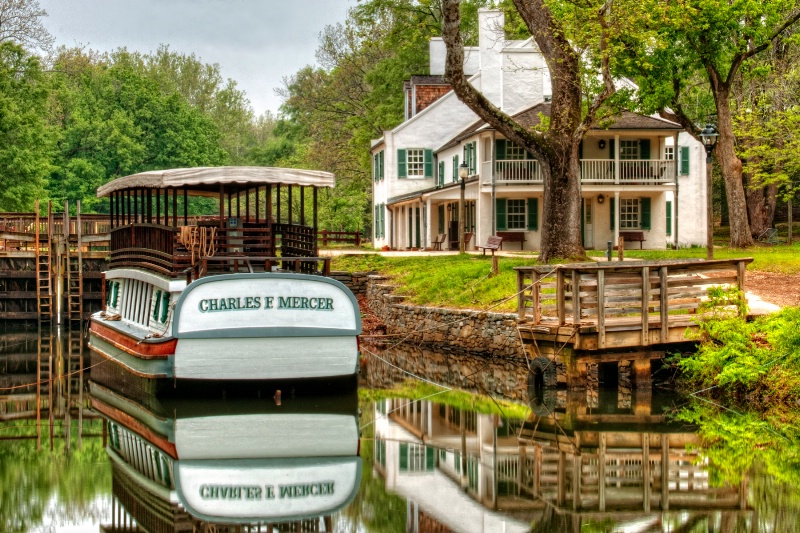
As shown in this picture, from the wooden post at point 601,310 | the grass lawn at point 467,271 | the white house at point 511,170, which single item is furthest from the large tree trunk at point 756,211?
the wooden post at point 601,310

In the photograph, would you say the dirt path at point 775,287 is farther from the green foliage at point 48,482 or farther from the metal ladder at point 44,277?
the metal ladder at point 44,277

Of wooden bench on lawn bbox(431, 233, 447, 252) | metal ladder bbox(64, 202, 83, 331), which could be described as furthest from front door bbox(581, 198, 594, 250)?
metal ladder bbox(64, 202, 83, 331)

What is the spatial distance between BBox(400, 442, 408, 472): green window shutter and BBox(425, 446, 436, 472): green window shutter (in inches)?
9.9

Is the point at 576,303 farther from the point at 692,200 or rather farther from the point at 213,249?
the point at 692,200

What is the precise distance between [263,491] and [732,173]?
1015 inches

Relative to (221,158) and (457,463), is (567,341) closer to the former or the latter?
(457,463)

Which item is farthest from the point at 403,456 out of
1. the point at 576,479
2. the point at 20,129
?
the point at 20,129

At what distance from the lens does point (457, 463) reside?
13.6 metres

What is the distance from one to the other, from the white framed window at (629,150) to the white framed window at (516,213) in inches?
155

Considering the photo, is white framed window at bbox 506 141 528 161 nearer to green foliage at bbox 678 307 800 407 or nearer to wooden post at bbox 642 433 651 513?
green foliage at bbox 678 307 800 407

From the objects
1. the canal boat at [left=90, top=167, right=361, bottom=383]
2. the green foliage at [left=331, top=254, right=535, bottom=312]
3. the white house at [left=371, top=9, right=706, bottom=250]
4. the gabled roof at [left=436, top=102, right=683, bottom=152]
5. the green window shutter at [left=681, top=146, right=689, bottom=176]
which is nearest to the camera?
A: the canal boat at [left=90, top=167, right=361, bottom=383]

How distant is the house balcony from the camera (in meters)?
39.6

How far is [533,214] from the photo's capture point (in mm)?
41219

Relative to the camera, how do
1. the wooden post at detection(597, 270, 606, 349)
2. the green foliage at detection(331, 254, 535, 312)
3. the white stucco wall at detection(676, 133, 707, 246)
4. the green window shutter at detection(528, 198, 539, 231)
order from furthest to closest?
the white stucco wall at detection(676, 133, 707, 246) → the green window shutter at detection(528, 198, 539, 231) → the green foliage at detection(331, 254, 535, 312) → the wooden post at detection(597, 270, 606, 349)
